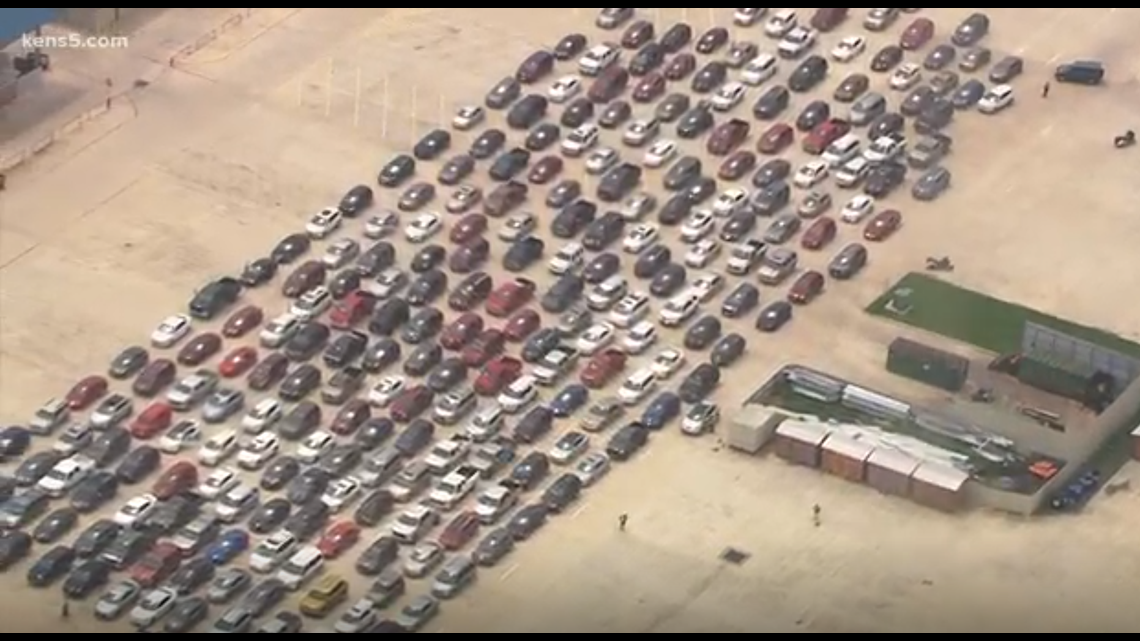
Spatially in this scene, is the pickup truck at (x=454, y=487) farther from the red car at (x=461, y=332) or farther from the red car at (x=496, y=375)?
the red car at (x=461, y=332)

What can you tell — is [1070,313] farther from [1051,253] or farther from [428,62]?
[428,62]

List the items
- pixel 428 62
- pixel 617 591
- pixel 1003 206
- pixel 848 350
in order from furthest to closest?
pixel 428 62 < pixel 1003 206 < pixel 848 350 < pixel 617 591

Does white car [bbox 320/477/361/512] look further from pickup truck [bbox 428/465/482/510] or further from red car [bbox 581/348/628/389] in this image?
red car [bbox 581/348/628/389]

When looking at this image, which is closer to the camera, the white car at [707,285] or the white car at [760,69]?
the white car at [707,285]

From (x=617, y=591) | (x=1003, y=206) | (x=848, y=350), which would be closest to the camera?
(x=617, y=591)

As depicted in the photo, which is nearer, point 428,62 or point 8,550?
point 8,550

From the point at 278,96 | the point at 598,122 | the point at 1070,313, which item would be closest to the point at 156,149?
the point at 278,96

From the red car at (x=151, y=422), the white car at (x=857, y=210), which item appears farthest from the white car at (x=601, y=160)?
the red car at (x=151, y=422)
